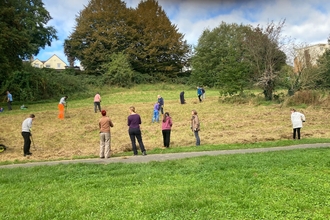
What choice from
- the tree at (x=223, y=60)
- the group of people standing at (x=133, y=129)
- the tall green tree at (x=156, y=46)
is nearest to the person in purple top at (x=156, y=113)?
the group of people standing at (x=133, y=129)

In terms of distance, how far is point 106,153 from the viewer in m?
10.5

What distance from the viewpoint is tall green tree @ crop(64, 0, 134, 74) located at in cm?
4975

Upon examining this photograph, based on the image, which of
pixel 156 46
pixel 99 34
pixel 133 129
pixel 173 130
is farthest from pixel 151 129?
pixel 156 46

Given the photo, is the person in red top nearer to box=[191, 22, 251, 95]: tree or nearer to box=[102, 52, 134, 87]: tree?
box=[191, 22, 251, 95]: tree

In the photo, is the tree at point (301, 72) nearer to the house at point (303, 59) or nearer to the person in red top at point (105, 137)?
the house at point (303, 59)

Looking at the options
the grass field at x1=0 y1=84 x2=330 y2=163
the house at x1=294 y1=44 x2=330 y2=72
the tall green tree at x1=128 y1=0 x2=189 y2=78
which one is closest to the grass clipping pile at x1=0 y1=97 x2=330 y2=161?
the grass field at x1=0 y1=84 x2=330 y2=163

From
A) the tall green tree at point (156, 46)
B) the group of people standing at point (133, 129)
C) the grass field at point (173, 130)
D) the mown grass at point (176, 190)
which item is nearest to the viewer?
the mown grass at point (176, 190)

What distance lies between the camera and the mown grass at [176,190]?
449 centimetres

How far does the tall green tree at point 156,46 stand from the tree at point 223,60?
4.27 m

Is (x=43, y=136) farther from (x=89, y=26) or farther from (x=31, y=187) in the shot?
(x=89, y=26)

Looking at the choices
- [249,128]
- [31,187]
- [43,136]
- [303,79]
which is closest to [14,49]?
[43,136]

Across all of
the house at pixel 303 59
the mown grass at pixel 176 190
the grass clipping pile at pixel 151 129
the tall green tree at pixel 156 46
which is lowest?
the grass clipping pile at pixel 151 129

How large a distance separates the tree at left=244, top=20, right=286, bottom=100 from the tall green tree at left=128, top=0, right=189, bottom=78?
27.3 metres

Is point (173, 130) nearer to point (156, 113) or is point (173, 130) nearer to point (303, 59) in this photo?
point (156, 113)
